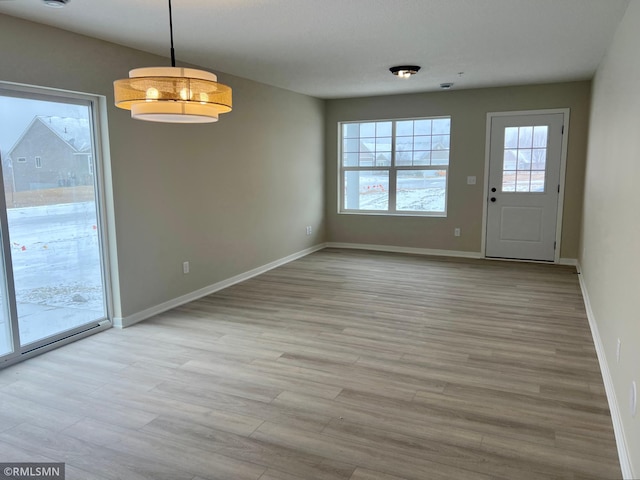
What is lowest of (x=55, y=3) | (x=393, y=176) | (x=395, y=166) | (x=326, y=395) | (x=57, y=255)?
(x=326, y=395)

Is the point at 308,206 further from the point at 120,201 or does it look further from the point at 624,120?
the point at 624,120

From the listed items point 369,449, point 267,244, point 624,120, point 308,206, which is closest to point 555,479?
point 369,449

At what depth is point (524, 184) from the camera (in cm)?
630

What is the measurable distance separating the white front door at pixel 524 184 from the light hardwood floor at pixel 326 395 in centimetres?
190

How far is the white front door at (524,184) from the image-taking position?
6.11 metres

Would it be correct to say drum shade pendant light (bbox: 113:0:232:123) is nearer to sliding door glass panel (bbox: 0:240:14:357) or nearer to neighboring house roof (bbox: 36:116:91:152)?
neighboring house roof (bbox: 36:116:91:152)

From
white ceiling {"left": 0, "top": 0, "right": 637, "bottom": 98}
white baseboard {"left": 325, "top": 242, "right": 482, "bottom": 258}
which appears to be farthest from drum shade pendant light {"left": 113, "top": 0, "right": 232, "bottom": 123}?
white baseboard {"left": 325, "top": 242, "right": 482, "bottom": 258}

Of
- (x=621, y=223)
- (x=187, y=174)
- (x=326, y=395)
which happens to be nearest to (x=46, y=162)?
(x=187, y=174)

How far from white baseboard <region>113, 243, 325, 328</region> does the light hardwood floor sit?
0.13 metres

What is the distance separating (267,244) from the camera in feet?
19.8

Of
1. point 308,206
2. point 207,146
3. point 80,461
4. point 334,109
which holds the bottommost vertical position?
point 80,461

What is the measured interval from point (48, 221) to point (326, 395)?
250 centimetres

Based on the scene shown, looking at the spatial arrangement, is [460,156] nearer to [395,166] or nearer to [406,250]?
[395,166]

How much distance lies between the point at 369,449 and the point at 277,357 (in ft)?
4.02
